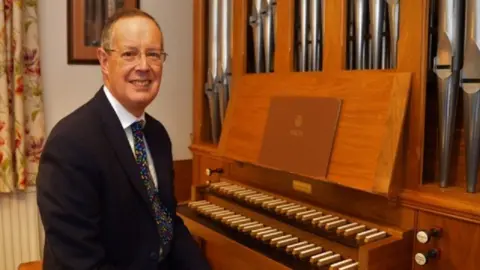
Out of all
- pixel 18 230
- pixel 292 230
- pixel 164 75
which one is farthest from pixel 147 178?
pixel 164 75

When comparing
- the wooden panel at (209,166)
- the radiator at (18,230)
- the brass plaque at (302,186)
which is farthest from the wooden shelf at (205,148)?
the radiator at (18,230)

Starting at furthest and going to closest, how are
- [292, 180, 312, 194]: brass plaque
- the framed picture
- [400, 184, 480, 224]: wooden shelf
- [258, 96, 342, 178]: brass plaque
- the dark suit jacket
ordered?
the framed picture → [292, 180, 312, 194]: brass plaque → [258, 96, 342, 178]: brass plaque → [400, 184, 480, 224]: wooden shelf → the dark suit jacket

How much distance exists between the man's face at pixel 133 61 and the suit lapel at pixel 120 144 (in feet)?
0.21

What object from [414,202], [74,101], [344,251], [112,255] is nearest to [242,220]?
[344,251]

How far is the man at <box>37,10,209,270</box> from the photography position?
1.31m

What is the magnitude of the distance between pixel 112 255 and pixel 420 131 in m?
1.18

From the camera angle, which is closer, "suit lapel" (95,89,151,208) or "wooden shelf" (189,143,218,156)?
"suit lapel" (95,89,151,208)

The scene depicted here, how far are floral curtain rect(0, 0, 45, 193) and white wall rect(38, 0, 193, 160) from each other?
13 centimetres

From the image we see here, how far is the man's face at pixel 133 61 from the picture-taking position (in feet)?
4.74

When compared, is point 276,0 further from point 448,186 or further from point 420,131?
point 448,186

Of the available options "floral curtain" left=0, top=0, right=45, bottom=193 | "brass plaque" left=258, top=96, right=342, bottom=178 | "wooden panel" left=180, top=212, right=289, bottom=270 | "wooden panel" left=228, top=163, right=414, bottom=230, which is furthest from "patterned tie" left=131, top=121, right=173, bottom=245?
"floral curtain" left=0, top=0, right=45, bottom=193

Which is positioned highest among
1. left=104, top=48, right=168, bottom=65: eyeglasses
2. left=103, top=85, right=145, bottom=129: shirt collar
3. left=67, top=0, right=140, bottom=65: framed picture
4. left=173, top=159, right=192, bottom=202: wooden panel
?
left=67, top=0, right=140, bottom=65: framed picture

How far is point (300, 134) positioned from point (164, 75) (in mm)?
1440

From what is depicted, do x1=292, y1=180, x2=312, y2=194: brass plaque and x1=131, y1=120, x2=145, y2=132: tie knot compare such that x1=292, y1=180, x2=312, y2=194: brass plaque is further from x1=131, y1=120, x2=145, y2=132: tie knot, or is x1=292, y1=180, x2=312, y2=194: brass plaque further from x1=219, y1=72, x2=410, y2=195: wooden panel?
x1=131, y1=120, x2=145, y2=132: tie knot
